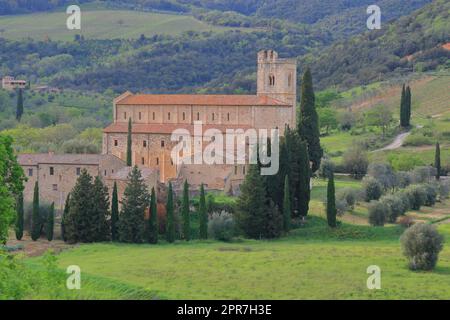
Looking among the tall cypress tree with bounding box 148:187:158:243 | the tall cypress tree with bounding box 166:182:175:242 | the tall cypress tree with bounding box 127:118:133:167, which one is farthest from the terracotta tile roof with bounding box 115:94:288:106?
the tall cypress tree with bounding box 148:187:158:243

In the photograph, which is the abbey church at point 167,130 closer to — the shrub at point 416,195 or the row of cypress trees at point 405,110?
the shrub at point 416,195

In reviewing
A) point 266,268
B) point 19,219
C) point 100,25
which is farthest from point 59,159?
point 100,25

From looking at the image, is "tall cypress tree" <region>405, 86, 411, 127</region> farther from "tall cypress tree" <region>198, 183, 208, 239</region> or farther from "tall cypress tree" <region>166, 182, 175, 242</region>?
"tall cypress tree" <region>166, 182, 175, 242</region>

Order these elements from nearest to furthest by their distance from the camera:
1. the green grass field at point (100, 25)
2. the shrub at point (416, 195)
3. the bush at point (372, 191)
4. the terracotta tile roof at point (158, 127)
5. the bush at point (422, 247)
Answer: the bush at point (422, 247) < the shrub at point (416, 195) < the bush at point (372, 191) < the terracotta tile roof at point (158, 127) < the green grass field at point (100, 25)

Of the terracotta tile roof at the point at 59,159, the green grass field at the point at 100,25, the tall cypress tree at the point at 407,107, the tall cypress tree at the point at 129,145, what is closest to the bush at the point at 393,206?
the tall cypress tree at the point at 129,145

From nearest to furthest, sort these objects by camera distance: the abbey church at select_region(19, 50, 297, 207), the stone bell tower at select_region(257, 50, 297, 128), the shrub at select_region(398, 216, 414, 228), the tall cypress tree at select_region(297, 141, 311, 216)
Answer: the shrub at select_region(398, 216, 414, 228) → the tall cypress tree at select_region(297, 141, 311, 216) → the abbey church at select_region(19, 50, 297, 207) → the stone bell tower at select_region(257, 50, 297, 128)

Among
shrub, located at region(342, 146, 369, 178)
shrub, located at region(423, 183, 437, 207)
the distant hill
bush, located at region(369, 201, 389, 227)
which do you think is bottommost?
bush, located at region(369, 201, 389, 227)

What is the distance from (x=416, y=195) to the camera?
187 ft

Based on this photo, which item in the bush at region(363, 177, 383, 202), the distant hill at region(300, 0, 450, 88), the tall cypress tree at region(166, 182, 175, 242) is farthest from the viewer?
the distant hill at region(300, 0, 450, 88)

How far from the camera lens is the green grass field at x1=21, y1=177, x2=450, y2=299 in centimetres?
3428

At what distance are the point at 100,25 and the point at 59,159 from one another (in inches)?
4728

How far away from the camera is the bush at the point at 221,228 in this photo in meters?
48.8

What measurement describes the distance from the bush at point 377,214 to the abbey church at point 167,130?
29.1 feet

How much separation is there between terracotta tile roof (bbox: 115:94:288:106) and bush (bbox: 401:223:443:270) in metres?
20.4
